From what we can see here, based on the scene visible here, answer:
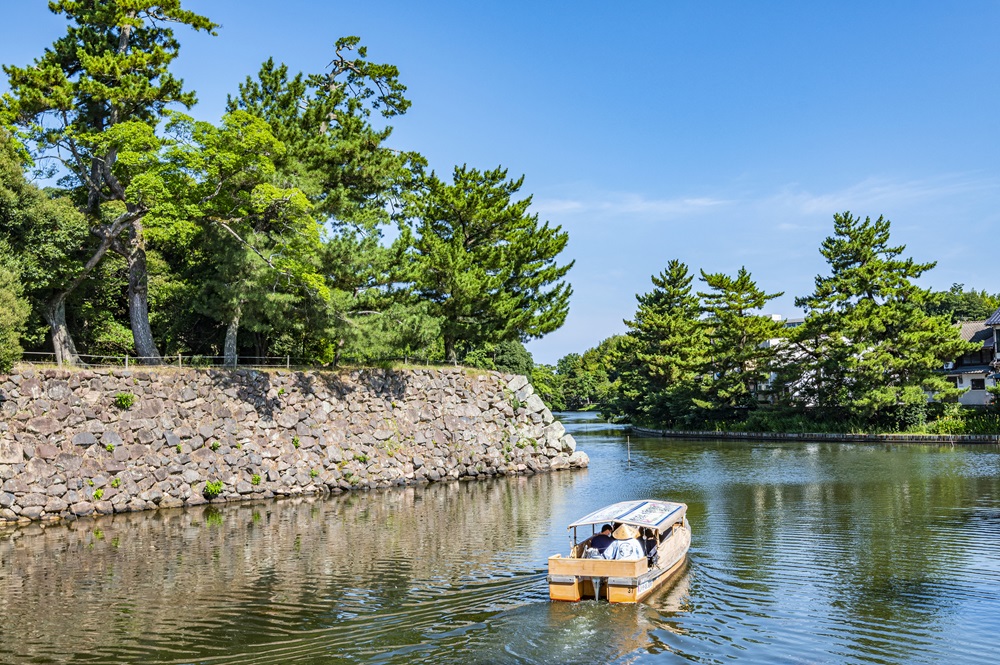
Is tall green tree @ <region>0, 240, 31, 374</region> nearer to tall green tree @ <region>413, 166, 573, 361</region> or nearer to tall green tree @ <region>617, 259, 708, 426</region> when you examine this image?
tall green tree @ <region>413, 166, 573, 361</region>

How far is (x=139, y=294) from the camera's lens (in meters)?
31.5

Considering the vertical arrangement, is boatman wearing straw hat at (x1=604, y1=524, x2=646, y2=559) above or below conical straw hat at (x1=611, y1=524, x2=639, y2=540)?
below

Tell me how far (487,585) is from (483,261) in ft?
91.4

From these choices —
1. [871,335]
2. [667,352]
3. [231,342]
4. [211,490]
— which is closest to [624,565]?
[211,490]

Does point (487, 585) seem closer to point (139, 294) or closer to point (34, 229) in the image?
point (139, 294)

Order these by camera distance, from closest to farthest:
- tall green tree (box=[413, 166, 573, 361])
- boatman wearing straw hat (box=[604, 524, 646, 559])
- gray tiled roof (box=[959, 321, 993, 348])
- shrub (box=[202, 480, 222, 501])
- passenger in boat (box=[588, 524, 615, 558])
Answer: boatman wearing straw hat (box=[604, 524, 646, 559])
passenger in boat (box=[588, 524, 615, 558])
shrub (box=[202, 480, 222, 501])
tall green tree (box=[413, 166, 573, 361])
gray tiled roof (box=[959, 321, 993, 348])

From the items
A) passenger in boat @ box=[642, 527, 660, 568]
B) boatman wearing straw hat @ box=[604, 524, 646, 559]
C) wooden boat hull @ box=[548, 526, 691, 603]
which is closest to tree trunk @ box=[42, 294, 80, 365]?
wooden boat hull @ box=[548, 526, 691, 603]

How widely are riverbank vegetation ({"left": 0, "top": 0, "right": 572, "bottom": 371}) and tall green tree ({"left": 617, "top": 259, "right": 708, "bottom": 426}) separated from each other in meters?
29.7

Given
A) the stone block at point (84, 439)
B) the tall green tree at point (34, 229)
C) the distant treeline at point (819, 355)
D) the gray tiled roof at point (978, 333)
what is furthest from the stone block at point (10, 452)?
the gray tiled roof at point (978, 333)

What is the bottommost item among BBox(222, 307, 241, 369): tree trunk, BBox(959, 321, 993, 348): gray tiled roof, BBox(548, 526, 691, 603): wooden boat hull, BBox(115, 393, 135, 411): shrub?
BBox(548, 526, 691, 603): wooden boat hull

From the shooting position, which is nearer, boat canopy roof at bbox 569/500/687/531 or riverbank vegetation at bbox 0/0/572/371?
boat canopy roof at bbox 569/500/687/531

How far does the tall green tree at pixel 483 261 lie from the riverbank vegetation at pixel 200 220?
30cm

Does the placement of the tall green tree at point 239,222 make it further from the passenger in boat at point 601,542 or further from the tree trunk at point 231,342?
the passenger in boat at point 601,542

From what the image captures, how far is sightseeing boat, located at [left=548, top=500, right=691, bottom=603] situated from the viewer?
13.9 m
